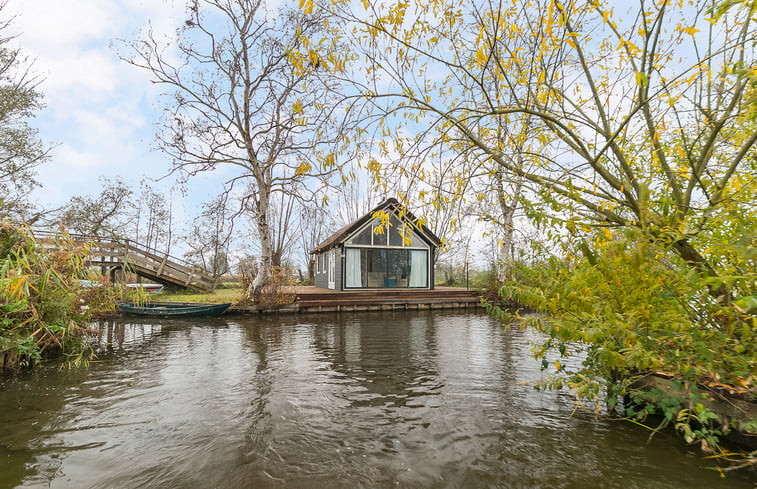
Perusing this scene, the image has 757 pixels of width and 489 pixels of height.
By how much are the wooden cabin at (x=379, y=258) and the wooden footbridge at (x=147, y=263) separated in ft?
24.4

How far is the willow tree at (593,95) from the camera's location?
2.82 meters

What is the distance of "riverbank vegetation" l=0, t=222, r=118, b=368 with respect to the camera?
16.8ft

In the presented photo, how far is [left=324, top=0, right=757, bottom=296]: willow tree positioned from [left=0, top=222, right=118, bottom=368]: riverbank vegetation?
5443mm

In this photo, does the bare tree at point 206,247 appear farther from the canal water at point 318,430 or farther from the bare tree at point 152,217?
the canal water at point 318,430

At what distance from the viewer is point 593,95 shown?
337 cm

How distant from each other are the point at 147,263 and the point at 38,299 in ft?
41.1

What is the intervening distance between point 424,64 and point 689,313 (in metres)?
3.24

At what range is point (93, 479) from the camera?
2926 millimetres

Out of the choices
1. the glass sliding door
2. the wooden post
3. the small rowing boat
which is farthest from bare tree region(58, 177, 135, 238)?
the glass sliding door

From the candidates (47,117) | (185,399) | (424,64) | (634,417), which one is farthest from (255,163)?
(634,417)

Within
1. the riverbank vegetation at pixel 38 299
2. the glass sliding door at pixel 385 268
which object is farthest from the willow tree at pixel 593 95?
the glass sliding door at pixel 385 268

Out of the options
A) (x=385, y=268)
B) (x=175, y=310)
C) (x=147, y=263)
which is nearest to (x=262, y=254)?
(x=175, y=310)

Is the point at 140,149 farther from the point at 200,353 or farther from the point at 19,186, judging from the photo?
the point at 200,353

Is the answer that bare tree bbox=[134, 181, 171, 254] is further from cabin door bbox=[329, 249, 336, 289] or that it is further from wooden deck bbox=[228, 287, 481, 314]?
wooden deck bbox=[228, 287, 481, 314]
